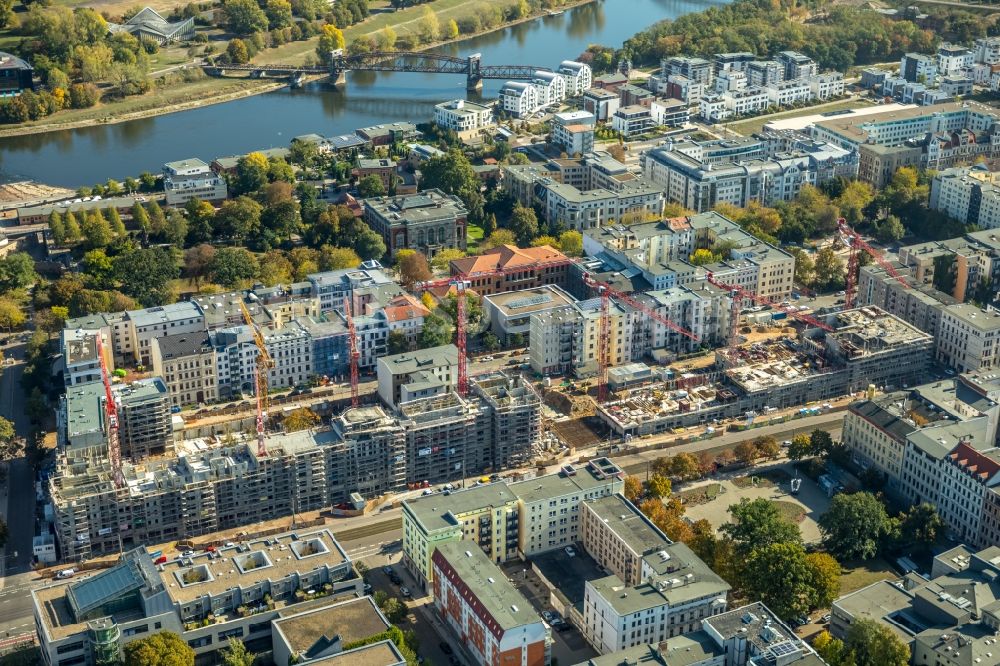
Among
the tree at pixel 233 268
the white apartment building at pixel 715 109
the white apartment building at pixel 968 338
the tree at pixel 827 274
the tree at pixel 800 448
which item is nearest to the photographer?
the tree at pixel 800 448

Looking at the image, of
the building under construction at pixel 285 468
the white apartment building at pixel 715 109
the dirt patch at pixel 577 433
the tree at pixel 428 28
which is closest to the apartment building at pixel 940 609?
the dirt patch at pixel 577 433

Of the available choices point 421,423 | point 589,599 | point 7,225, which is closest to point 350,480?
point 421,423

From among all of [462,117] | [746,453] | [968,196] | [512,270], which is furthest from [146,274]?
[968,196]

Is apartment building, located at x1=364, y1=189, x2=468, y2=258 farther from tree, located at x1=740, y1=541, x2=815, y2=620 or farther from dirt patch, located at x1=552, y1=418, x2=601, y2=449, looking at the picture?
tree, located at x1=740, y1=541, x2=815, y2=620

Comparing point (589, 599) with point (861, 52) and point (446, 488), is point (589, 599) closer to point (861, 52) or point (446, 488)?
point (446, 488)

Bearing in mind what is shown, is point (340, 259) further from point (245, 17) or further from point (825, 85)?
point (245, 17)

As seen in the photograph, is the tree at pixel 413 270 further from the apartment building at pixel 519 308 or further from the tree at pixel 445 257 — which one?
the apartment building at pixel 519 308

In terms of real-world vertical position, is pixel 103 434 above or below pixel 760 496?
above
